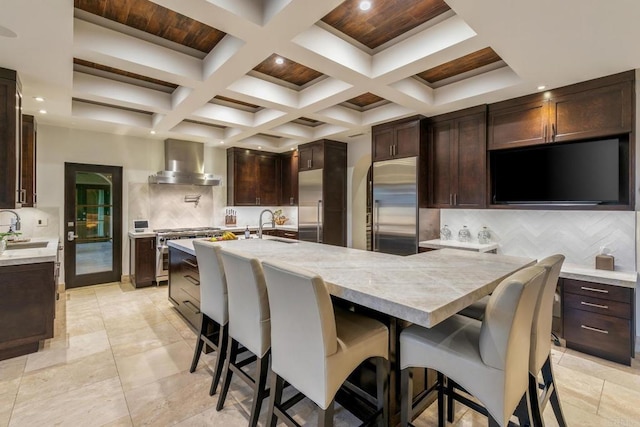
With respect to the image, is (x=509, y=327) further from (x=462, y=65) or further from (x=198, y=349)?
(x=462, y=65)

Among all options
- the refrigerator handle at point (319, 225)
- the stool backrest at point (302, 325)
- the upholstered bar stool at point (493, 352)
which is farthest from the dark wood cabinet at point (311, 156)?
the upholstered bar stool at point (493, 352)

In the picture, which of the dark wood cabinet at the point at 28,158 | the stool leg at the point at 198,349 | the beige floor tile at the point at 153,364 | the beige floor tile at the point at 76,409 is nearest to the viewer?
the beige floor tile at the point at 76,409

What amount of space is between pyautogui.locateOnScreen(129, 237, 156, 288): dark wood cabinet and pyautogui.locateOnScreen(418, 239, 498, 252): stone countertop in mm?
4366

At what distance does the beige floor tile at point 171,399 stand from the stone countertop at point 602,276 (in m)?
3.35

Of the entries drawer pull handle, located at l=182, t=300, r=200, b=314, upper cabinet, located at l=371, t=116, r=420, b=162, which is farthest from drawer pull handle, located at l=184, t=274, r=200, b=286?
upper cabinet, located at l=371, t=116, r=420, b=162

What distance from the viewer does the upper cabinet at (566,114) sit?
289 cm

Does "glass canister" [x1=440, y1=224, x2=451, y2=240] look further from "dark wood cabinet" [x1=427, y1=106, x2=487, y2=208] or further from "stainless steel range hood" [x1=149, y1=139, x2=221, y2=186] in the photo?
"stainless steel range hood" [x1=149, y1=139, x2=221, y2=186]

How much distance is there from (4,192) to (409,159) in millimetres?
4475

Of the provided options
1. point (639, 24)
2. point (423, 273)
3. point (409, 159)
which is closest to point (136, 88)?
point (409, 159)

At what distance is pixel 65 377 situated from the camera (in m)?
2.49

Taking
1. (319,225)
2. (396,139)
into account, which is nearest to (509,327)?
(396,139)

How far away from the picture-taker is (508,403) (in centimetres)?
129

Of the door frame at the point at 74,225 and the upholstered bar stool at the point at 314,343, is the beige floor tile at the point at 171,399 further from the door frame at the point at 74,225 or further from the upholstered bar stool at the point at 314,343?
the door frame at the point at 74,225

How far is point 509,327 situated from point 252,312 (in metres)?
1.33
